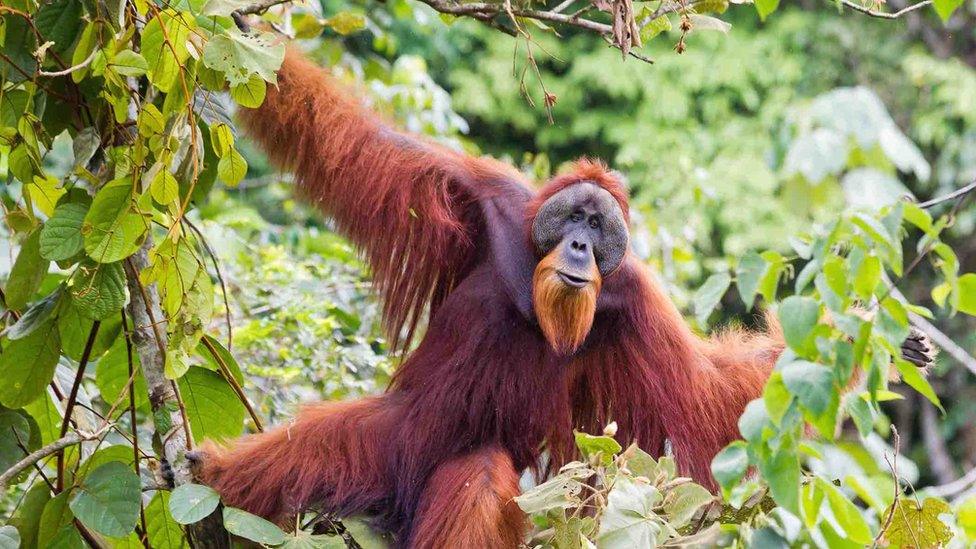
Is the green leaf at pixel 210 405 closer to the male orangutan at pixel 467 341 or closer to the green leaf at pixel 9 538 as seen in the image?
the male orangutan at pixel 467 341

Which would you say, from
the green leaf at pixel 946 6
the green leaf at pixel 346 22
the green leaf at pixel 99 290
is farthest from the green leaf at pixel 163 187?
the green leaf at pixel 946 6

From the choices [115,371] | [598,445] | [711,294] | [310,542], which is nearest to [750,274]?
[711,294]

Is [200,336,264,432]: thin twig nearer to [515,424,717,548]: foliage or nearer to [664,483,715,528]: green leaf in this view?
[515,424,717,548]: foliage

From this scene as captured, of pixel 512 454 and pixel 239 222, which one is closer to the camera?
pixel 512 454

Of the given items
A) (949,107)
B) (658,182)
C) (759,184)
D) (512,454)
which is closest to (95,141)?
(512,454)

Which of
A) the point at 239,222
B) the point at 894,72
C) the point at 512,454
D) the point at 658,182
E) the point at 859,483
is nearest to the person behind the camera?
the point at 859,483

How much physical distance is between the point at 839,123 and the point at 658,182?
4.47 meters

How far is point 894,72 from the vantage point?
11273 mm

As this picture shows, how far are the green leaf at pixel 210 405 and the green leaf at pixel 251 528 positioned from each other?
46 centimetres

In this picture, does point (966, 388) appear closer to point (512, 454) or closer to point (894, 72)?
point (894, 72)

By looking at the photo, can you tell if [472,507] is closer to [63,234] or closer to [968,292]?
[63,234]

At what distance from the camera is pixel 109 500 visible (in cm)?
272

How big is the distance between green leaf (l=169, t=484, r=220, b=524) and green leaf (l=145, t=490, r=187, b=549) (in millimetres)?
336

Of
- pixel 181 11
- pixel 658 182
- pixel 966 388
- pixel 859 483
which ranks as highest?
pixel 181 11
